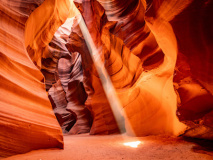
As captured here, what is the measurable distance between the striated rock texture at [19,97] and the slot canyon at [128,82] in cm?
2

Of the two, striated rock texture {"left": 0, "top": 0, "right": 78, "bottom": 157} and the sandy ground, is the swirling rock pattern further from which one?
the sandy ground

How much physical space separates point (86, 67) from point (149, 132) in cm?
695

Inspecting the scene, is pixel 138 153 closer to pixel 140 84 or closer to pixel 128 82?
pixel 140 84

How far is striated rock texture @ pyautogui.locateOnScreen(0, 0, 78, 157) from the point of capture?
2.79 m

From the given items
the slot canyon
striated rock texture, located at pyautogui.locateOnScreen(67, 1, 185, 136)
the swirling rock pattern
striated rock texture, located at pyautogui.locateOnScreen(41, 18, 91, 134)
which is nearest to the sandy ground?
the slot canyon

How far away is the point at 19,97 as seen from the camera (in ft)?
11.0

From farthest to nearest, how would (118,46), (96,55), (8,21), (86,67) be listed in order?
(86,67), (96,55), (118,46), (8,21)

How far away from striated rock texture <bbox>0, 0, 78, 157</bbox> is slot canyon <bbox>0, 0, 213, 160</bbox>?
0.02 m

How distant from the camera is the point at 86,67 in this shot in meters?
11.2

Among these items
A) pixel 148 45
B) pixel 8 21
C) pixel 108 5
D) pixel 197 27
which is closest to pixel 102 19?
pixel 108 5

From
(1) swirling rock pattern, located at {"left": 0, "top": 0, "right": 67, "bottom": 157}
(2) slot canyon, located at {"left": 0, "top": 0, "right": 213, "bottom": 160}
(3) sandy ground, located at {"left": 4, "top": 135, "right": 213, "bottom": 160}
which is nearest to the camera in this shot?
(3) sandy ground, located at {"left": 4, "top": 135, "right": 213, "bottom": 160}

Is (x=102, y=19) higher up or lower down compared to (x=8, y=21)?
lower down

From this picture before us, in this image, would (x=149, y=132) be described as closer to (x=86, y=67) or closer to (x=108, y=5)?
(x=108, y=5)

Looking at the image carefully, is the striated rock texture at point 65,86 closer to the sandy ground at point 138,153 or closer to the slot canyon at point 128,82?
the slot canyon at point 128,82
